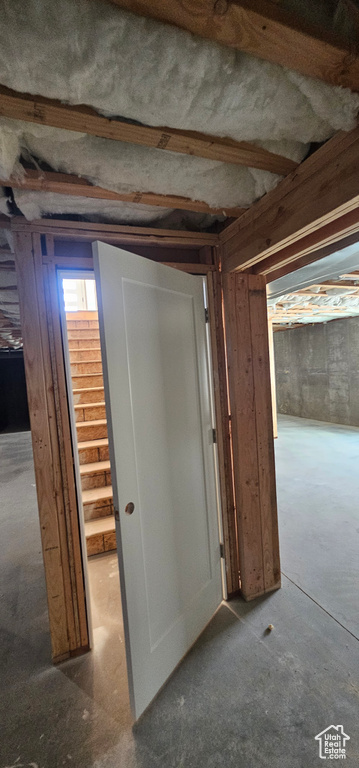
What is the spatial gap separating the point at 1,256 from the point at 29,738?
7.82 feet

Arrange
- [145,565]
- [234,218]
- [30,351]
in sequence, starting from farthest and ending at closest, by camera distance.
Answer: [234,218]
[30,351]
[145,565]

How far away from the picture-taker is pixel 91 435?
3.11 m

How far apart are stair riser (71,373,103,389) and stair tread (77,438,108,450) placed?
67 centimetres

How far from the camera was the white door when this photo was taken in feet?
4.03

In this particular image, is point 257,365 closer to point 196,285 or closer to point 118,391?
point 196,285

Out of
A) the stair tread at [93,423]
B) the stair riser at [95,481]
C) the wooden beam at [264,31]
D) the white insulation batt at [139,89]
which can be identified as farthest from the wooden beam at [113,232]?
the stair riser at [95,481]

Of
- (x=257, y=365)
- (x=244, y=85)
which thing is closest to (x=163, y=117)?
(x=244, y=85)

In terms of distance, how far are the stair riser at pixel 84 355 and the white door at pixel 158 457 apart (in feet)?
7.46

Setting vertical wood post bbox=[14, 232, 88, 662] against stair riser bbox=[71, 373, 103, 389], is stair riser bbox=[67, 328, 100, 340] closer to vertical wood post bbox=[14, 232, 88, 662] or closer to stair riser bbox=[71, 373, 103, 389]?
stair riser bbox=[71, 373, 103, 389]

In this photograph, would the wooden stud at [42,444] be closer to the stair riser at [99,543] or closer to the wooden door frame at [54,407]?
the wooden door frame at [54,407]

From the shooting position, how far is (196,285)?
1756 millimetres

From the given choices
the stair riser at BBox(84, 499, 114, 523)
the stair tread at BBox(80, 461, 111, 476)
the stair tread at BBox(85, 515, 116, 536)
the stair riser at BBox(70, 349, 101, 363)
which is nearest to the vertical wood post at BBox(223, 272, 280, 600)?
the stair tread at BBox(85, 515, 116, 536)

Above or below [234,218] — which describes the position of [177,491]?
below

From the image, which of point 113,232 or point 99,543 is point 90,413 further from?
point 113,232
